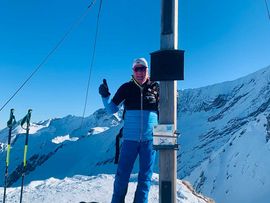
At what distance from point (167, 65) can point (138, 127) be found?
122 centimetres

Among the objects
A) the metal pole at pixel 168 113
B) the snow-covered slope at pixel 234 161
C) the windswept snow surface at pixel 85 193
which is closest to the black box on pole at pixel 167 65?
the metal pole at pixel 168 113

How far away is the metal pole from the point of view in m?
5.59

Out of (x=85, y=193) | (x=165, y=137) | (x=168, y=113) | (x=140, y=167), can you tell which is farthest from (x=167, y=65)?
(x=85, y=193)

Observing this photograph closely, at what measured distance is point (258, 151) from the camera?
8162 centimetres

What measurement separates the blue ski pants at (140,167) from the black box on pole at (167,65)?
1.25 m

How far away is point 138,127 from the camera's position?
6496mm

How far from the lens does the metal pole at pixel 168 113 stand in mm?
5594

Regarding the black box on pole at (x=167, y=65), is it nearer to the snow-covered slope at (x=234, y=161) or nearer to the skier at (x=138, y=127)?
the skier at (x=138, y=127)

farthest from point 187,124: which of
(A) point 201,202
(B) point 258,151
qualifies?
(A) point 201,202

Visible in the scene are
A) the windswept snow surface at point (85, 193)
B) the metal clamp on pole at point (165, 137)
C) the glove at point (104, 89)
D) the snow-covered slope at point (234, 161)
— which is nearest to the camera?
the metal clamp on pole at point (165, 137)

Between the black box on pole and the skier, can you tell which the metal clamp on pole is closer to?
the black box on pole

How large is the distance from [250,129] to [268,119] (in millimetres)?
4555

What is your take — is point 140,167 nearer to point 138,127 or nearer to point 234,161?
point 138,127

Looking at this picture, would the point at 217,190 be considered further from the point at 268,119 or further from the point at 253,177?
the point at 268,119
